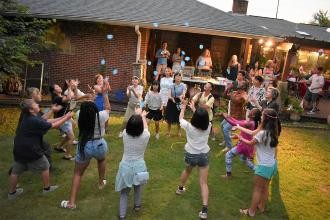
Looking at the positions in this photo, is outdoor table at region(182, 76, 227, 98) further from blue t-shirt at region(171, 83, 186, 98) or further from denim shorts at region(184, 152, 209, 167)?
denim shorts at region(184, 152, 209, 167)

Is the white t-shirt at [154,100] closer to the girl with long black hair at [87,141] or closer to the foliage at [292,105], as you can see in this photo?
the girl with long black hair at [87,141]

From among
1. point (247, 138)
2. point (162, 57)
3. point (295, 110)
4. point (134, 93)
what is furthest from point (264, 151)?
point (162, 57)

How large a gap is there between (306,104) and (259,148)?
929cm

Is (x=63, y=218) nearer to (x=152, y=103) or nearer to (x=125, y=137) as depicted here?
(x=125, y=137)

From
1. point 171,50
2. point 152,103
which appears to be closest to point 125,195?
point 152,103

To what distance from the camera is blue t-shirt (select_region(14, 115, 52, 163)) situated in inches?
204

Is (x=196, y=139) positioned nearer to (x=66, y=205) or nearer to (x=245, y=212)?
(x=245, y=212)

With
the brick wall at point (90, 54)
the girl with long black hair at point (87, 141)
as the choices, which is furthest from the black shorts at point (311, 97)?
the girl with long black hair at point (87, 141)

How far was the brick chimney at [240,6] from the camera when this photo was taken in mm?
23344

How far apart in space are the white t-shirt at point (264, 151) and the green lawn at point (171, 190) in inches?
42.1

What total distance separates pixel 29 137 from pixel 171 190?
266 centimetres

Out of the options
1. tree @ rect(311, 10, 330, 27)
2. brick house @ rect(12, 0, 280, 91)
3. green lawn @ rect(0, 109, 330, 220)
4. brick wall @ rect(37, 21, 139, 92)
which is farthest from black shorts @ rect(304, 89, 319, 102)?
tree @ rect(311, 10, 330, 27)

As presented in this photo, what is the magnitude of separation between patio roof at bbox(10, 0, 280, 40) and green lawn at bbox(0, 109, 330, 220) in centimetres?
504

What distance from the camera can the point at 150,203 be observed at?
5816 millimetres
